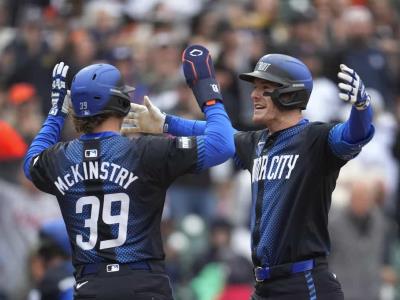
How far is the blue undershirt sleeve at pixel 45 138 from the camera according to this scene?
7969 millimetres

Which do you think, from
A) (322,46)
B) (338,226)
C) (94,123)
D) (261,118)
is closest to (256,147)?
(261,118)

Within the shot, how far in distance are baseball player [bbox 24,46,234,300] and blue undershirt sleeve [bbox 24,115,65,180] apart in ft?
0.78

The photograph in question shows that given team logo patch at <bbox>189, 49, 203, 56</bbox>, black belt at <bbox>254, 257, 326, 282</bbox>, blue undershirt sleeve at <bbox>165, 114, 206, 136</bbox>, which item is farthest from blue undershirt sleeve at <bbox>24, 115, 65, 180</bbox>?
black belt at <bbox>254, 257, 326, 282</bbox>

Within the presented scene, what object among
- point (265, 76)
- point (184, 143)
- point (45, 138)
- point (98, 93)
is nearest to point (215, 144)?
point (184, 143)

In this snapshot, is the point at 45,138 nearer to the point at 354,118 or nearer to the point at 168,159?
the point at 168,159

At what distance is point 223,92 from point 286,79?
23.0 feet

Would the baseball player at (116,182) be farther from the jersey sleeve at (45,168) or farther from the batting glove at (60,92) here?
the batting glove at (60,92)

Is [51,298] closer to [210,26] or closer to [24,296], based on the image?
[24,296]

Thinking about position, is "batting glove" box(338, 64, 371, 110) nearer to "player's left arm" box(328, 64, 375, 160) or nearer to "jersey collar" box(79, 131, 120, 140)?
"player's left arm" box(328, 64, 375, 160)

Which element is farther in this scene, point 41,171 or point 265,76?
point 265,76

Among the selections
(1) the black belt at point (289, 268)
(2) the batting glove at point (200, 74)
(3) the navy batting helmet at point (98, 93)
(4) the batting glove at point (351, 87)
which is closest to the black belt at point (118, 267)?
(1) the black belt at point (289, 268)

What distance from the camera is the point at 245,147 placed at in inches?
330

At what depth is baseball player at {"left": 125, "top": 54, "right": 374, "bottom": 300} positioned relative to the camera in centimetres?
777

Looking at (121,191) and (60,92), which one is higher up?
(60,92)
